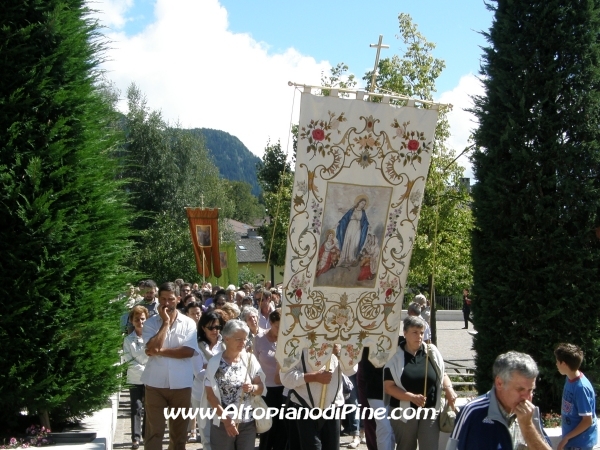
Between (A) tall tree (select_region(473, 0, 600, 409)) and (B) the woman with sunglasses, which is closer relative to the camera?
(B) the woman with sunglasses

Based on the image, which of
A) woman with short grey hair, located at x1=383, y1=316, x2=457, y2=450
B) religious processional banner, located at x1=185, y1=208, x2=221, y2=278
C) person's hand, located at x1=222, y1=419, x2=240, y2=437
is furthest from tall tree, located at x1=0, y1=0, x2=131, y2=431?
religious processional banner, located at x1=185, y1=208, x2=221, y2=278

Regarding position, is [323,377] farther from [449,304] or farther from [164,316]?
[449,304]

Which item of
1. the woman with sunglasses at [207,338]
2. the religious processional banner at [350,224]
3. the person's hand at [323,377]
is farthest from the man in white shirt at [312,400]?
the woman with sunglasses at [207,338]

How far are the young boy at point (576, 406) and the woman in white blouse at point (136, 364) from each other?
5234 mm

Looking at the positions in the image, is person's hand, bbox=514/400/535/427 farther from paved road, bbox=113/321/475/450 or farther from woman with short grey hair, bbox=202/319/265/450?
paved road, bbox=113/321/475/450

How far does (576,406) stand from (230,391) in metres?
3.23

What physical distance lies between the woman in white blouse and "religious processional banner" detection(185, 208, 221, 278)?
897 centimetres

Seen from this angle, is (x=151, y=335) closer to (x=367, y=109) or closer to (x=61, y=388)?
(x=61, y=388)

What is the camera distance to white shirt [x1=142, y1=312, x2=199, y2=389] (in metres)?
8.69

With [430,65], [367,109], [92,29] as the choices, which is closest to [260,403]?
[367,109]

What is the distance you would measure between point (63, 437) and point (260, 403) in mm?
2033

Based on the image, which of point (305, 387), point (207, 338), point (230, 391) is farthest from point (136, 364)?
point (305, 387)

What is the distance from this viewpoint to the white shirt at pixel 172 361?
28.5 feet

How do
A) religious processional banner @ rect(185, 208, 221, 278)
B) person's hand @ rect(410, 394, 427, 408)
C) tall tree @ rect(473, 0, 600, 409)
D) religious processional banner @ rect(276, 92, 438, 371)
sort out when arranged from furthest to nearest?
religious processional banner @ rect(185, 208, 221, 278)
tall tree @ rect(473, 0, 600, 409)
person's hand @ rect(410, 394, 427, 408)
religious processional banner @ rect(276, 92, 438, 371)
